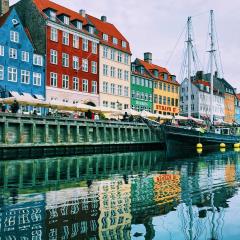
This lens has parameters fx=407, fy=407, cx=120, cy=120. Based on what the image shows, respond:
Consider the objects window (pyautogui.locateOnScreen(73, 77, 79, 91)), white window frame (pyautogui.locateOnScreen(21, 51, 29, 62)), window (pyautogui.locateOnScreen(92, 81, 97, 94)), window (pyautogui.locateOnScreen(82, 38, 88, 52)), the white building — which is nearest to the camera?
white window frame (pyautogui.locateOnScreen(21, 51, 29, 62))

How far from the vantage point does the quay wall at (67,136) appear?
1334 inches

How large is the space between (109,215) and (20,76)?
40780 millimetres

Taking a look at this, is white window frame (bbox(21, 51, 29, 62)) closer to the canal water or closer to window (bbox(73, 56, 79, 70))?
window (bbox(73, 56, 79, 70))

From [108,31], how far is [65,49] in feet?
47.9

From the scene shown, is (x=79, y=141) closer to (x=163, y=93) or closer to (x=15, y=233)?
→ (x=15, y=233)

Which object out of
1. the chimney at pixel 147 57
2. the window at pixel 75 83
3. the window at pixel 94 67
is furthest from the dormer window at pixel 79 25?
the chimney at pixel 147 57

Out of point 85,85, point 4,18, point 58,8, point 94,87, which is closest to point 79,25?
point 58,8

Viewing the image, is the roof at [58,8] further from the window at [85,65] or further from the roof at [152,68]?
the roof at [152,68]

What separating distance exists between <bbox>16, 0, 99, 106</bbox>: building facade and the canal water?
1386 inches

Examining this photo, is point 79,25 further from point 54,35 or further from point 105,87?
point 105,87

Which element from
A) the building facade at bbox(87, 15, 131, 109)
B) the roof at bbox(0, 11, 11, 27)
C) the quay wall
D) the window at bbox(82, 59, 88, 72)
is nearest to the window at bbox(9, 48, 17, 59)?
the roof at bbox(0, 11, 11, 27)

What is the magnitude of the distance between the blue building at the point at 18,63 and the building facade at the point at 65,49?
1653 mm

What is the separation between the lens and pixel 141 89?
75.8m

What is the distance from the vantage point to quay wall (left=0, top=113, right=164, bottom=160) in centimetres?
3388
